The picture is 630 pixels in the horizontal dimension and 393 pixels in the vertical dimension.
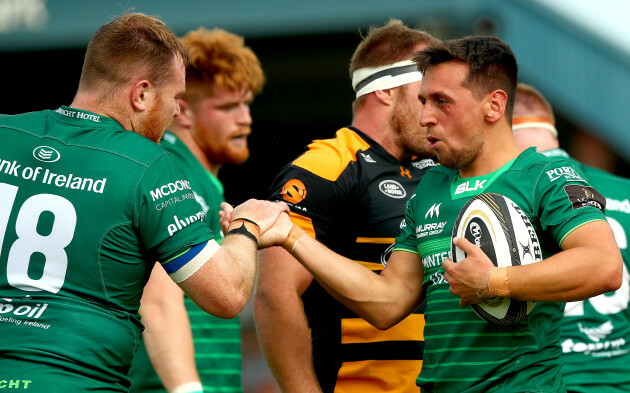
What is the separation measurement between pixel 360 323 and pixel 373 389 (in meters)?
0.34

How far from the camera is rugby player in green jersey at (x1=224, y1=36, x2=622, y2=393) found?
3.44 m

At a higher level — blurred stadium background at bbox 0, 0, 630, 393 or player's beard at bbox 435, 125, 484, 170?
player's beard at bbox 435, 125, 484, 170

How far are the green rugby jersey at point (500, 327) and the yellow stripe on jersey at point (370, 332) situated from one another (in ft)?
2.12

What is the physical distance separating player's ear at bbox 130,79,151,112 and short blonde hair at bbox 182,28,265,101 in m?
2.50

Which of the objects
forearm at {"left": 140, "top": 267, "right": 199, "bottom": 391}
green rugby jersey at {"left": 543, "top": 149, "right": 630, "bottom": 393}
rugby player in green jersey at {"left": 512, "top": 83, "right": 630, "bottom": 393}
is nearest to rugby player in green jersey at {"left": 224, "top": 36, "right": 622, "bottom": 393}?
forearm at {"left": 140, "top": 267, "right": 199, "bottom": 391}

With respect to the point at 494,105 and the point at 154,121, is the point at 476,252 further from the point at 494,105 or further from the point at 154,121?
the point at 154,121

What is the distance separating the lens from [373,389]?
445cm

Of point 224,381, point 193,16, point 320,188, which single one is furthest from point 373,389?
point 193,16

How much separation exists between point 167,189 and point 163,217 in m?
0.12

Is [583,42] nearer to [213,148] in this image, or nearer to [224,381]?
[213,148]

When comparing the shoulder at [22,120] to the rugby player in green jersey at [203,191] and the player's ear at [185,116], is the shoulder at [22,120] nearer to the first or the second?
the rugby player in green jersey at [203,191]

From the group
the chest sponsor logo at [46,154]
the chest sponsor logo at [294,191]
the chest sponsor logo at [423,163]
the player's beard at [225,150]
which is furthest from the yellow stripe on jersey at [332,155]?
the player's beard at [225,150]

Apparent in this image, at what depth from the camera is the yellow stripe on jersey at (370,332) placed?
4.50 metres

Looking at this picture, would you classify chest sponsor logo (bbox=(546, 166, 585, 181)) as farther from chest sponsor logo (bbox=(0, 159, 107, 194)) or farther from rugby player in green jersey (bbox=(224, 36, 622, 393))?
chest sponsor logo (bbox=(0, 159, 107, 194))
